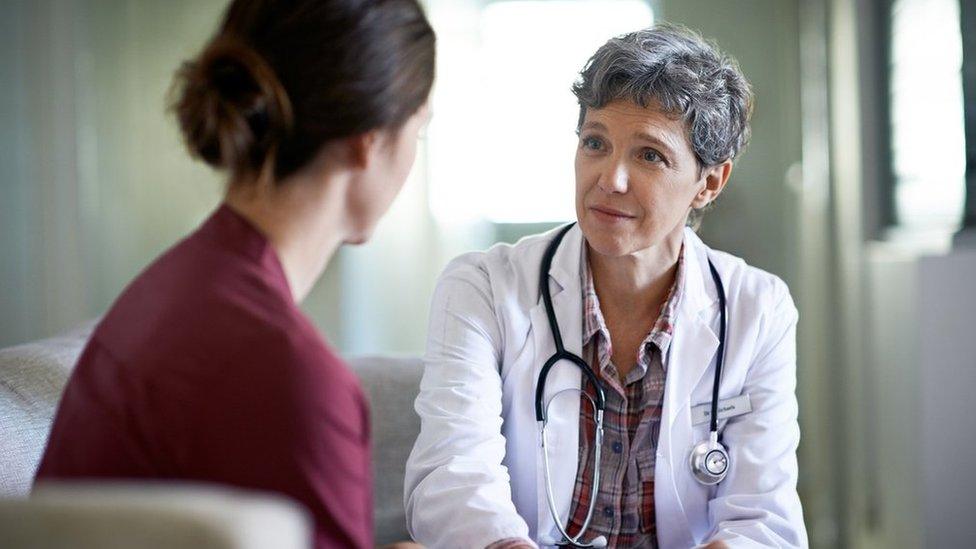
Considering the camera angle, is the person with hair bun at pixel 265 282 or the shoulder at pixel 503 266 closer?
the person with hair bun at pixel 265 282

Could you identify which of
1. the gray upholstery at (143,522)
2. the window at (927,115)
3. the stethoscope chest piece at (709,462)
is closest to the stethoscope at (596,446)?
the stethoscope chest piece at (709,462)

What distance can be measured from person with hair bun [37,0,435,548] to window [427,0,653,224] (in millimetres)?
2683

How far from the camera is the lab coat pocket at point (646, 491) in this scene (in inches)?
62.6

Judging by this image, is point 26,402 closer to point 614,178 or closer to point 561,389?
point 561,389

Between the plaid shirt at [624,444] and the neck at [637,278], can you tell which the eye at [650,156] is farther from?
the plaid shirt at [624,444]

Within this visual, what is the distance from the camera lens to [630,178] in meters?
1.67

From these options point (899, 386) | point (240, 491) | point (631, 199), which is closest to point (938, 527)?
point (899, 386)

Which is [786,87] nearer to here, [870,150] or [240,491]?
[870,150]

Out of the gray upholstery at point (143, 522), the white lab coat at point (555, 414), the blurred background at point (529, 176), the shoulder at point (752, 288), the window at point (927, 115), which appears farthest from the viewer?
the blurred background at point (529, 176)

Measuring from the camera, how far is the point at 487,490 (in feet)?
4.86

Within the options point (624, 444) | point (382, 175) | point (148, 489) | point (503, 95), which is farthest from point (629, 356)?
point (503, 95)

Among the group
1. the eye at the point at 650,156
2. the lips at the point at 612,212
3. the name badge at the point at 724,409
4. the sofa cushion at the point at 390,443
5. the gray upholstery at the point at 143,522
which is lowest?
the sofa cushion at the point at 390,443

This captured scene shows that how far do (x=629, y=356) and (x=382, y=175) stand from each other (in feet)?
2.59

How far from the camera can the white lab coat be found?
4.94 feet
